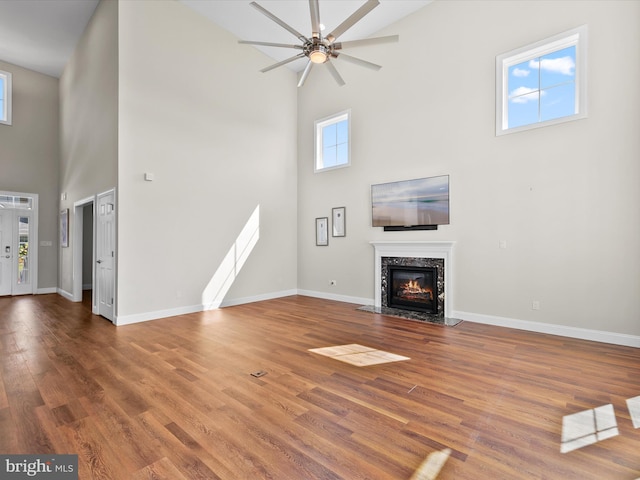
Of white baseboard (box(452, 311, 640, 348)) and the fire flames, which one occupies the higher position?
the fire flames

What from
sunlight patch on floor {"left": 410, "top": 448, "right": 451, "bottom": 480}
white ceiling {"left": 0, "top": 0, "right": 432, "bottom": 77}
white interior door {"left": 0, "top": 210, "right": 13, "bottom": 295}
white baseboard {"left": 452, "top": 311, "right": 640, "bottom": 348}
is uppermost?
white ceiling {"left": 0, "top": 0, "right": 432, "bottom": 77}

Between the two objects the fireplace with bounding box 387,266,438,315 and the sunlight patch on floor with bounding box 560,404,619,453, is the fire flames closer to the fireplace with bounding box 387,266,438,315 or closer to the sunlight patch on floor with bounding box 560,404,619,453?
the fireplace with bounding box 387,266,438,315

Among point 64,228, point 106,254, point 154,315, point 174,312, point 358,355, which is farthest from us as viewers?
point 64,228

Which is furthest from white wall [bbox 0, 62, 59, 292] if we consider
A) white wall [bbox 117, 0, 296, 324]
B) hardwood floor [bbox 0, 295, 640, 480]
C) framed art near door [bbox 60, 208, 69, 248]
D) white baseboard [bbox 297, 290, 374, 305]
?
white baseboard [bbox 297, 290, 374, 305]

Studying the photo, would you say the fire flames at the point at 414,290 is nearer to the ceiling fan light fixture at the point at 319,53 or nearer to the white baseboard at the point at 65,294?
the ceiling fan light fixture at the point at 319,53

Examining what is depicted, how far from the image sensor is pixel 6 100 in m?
7.55

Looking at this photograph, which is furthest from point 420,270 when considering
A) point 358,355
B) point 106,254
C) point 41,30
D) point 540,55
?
point 41,30

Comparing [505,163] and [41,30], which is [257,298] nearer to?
[505,163]

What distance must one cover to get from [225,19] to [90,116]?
318cm

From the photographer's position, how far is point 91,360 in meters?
3.45

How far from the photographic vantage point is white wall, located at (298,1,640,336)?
13.0 ft

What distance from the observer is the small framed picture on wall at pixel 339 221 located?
684 cm

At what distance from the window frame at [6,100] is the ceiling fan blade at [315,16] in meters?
8.35

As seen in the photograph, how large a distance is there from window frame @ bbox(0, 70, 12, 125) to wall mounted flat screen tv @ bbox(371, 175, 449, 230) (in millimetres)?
8784
